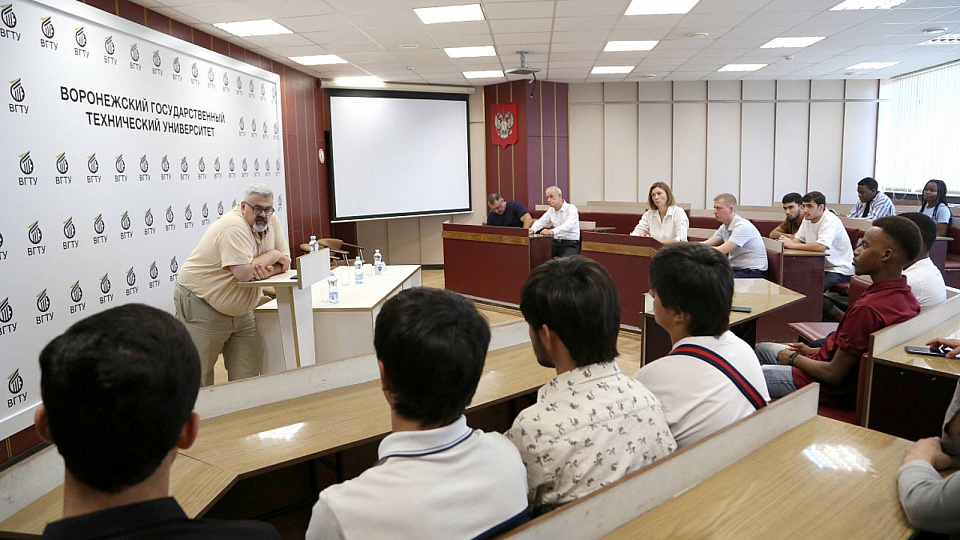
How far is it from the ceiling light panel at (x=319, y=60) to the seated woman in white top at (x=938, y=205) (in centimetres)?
716

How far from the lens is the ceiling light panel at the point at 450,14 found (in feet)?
18.8

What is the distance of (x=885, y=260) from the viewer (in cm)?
259

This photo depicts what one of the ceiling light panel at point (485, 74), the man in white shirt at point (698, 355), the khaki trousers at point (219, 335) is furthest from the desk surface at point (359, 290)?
the ceiling light panel at point (485, 74)

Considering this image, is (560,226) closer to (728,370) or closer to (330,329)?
(330,329)

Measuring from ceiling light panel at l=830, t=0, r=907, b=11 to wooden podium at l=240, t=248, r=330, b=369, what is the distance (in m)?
5.39

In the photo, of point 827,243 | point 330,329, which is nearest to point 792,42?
point 827,243

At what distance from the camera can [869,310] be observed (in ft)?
8.38

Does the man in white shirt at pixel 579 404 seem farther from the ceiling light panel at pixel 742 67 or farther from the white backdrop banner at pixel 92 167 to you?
the ceiling light panel at pixel 742 67

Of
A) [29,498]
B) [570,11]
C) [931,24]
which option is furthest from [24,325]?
[931,24]

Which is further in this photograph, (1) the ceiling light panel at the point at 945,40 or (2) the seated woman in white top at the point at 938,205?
(1) the ceiling light panel at the point at 945,40

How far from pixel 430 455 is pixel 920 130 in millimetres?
11685

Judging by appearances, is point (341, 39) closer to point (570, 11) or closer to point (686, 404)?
point (570, 11)

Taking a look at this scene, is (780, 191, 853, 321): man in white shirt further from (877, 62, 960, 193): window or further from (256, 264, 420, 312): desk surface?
(877, 62, 960, 193): window

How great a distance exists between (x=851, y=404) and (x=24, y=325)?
178 inches
